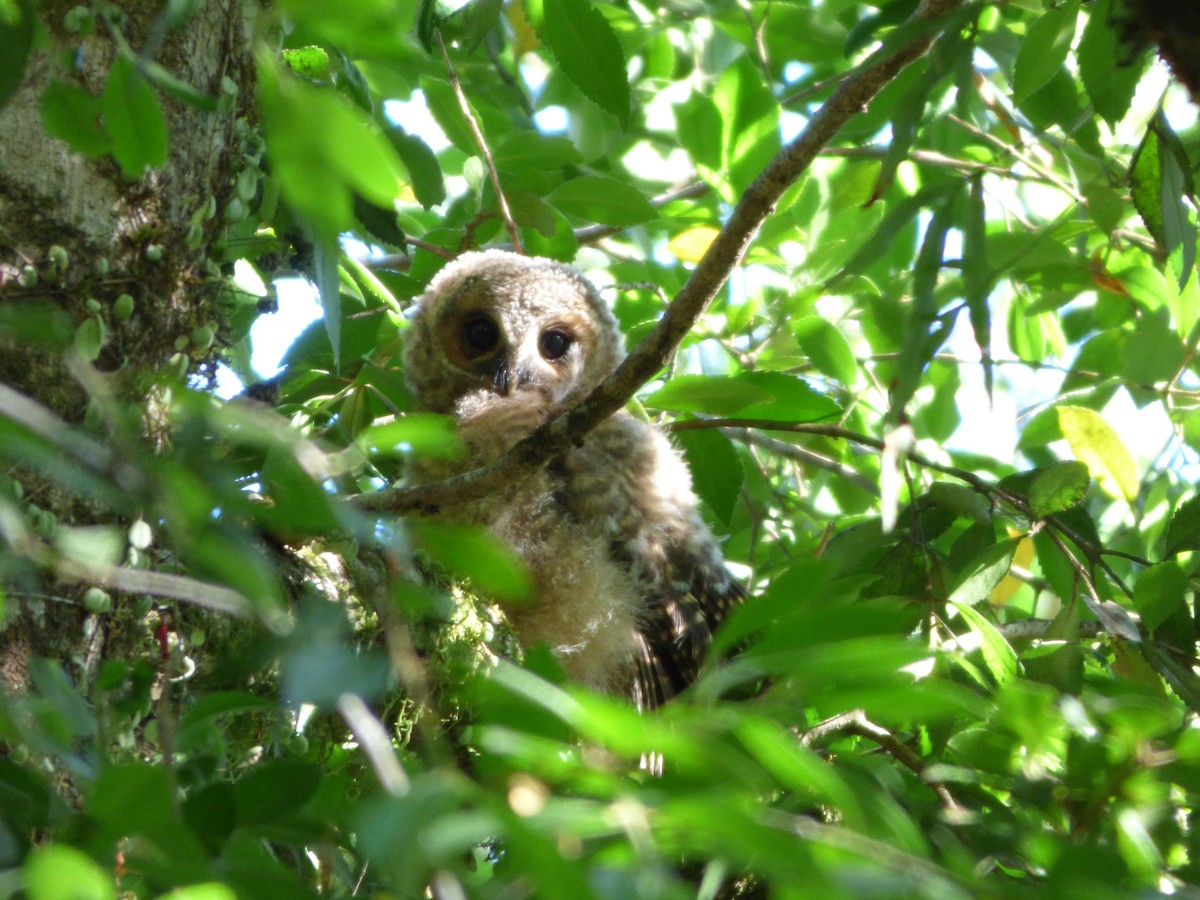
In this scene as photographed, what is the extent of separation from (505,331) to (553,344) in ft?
0.66

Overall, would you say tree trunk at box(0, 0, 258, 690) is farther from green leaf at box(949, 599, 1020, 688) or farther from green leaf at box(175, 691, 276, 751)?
green leaf at box(949, 599, 1020, 688)

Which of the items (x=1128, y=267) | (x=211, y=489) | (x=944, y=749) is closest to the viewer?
(x=211, y=489)

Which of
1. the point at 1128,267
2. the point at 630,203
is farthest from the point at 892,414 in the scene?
the point at 1128,267

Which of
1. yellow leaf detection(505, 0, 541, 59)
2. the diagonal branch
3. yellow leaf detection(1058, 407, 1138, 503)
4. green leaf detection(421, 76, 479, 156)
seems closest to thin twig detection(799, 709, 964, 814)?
the diagonal branch

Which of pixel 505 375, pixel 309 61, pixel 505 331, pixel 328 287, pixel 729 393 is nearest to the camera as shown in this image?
pixel 328 287

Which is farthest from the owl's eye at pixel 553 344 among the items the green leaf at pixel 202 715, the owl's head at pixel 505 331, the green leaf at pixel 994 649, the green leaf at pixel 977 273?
the green leaf at pixel 202 715

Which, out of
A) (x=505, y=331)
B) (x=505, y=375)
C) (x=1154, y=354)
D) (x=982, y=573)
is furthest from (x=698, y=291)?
(x=505, y=331)

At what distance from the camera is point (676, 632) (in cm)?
258

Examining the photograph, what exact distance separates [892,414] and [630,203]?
1.56m

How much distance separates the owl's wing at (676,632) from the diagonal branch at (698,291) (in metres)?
0.97

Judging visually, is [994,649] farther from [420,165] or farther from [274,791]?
[420,165]

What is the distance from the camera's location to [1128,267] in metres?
2.80

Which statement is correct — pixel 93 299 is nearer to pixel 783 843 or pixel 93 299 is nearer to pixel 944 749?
pixel 783 843

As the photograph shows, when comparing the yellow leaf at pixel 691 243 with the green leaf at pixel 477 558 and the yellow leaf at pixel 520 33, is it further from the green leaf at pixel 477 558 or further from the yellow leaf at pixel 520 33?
the green leaf at pixel 477 558
